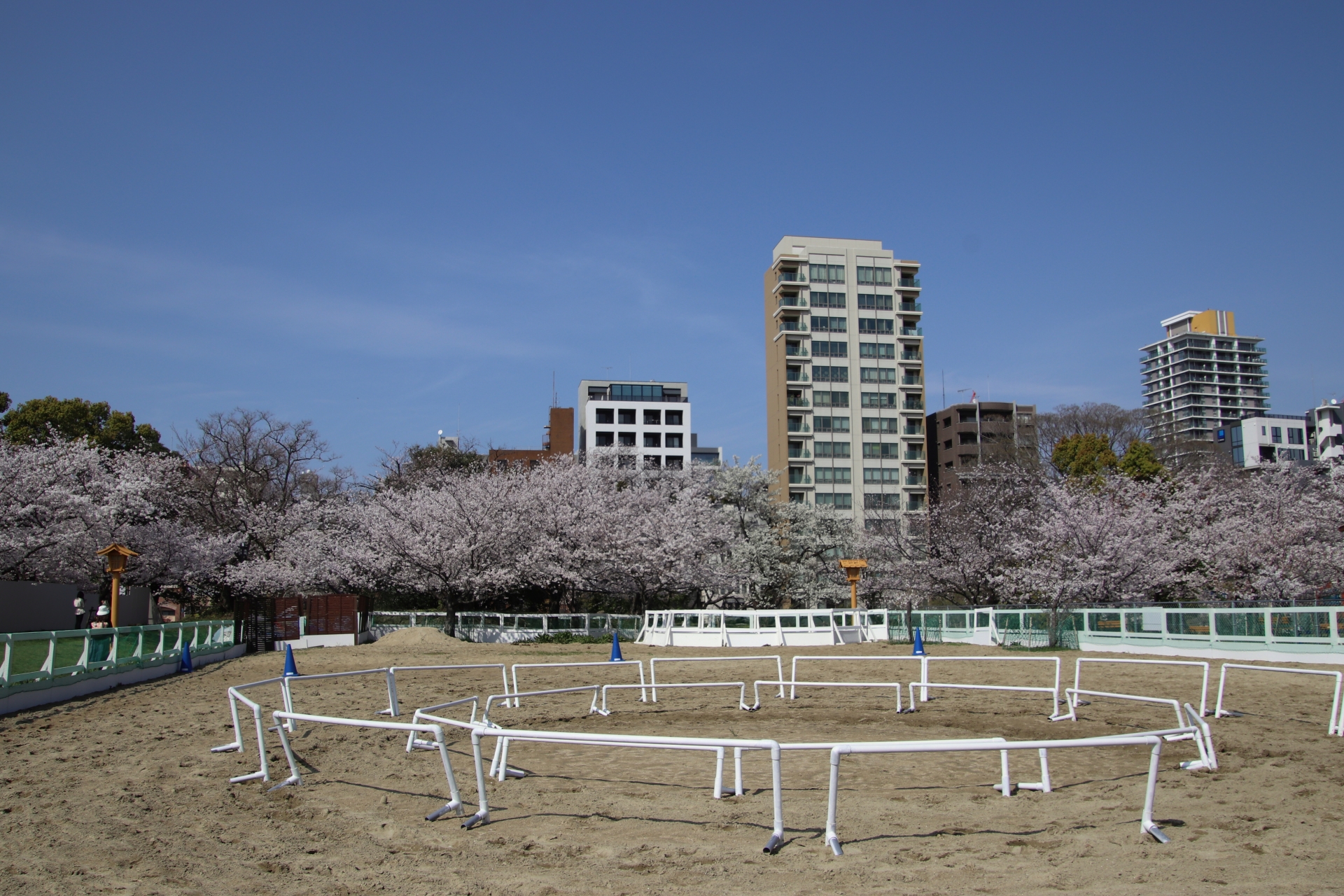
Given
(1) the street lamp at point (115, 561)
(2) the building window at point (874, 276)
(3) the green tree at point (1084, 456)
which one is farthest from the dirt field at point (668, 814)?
(2) the building window at point (874, 276)

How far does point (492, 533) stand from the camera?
4062cm

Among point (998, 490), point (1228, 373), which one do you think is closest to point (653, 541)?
point (998, 490)

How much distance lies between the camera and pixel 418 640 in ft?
112

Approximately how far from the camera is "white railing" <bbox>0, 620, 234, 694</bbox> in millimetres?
15664

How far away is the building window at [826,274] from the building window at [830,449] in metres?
13.9

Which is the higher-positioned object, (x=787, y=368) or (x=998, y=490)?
(x=787, y=368)

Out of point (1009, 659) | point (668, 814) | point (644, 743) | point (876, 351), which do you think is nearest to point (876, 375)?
point (876, 351)

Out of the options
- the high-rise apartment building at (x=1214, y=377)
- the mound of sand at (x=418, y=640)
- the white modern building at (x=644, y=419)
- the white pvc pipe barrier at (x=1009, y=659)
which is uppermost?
the high-rise apartment building at (x=1214, y=377)

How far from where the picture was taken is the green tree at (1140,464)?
49.7 meters

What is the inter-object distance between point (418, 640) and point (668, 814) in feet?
92.1

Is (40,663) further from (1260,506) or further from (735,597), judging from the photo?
(1260,506)

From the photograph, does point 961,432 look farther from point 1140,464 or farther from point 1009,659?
point 1009,659

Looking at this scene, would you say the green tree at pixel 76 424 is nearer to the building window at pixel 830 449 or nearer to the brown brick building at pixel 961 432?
the building window at pixel 830 449

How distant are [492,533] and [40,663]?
961 inches
